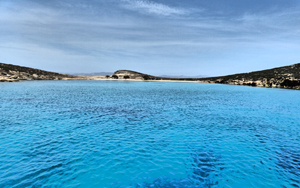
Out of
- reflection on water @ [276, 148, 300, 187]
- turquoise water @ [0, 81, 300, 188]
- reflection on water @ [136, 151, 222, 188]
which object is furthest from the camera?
reflection on water @ [276, 148, 300, 187]

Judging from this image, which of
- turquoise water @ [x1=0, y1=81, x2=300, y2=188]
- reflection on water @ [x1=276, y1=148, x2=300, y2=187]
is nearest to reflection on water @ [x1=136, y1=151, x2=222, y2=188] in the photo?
turquoise water @ [x1=0, y1=81, x2=300, y2=188]

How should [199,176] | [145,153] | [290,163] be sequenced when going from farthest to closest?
[145,153] < [290,163] < [199,176]

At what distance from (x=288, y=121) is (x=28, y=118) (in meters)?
46.9

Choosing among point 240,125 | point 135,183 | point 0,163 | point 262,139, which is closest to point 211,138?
point 262,139

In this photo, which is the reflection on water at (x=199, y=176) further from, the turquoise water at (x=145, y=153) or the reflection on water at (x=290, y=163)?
the reflection on water at (x=290, y=163)

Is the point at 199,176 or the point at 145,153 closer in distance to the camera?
the point at 199,176

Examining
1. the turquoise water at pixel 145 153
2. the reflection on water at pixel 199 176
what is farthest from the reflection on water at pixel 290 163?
the reflection on water at pixel 199 176

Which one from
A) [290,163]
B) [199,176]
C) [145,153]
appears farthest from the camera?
[145,153]

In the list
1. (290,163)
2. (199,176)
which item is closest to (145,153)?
(199,176)

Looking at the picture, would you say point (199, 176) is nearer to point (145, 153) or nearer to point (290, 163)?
point (145, 153)

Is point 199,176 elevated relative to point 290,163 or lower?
lower

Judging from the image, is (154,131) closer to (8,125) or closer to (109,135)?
(109,135)

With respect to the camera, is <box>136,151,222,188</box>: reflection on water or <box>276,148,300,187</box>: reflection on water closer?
<box>136,151,222,188</box>: reflection on water

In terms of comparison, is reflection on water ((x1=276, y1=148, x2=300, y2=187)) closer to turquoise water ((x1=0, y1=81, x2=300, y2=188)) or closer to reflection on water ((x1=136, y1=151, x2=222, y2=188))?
turquoise water ((x1=0, y1=81, x2=300, y2=188))
